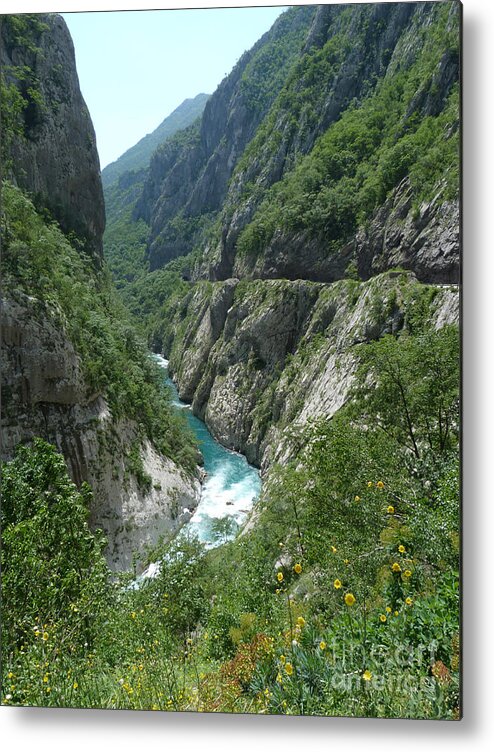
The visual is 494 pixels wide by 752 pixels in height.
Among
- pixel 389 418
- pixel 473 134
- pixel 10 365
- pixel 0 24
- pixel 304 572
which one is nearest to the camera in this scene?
pixel 473 134

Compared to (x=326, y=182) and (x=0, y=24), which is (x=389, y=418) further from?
(x=326, y=182)

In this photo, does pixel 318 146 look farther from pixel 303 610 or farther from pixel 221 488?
pixel 303 610

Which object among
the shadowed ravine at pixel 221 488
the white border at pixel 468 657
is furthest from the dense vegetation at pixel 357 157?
the shadowed ravine at pixel 221 488

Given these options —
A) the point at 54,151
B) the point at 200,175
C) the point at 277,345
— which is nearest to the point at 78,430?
the point at 54,151

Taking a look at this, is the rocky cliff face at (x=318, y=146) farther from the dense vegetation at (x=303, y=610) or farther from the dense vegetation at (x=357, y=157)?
the dense vegetation at (x=303, y=610)

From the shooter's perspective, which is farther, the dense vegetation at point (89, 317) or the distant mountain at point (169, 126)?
the dense vegetation at point (89, 317)

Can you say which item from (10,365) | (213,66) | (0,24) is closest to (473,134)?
(213,66)

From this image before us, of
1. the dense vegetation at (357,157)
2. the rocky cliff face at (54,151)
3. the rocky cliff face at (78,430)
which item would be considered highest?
the dense vegetation at (357,157)

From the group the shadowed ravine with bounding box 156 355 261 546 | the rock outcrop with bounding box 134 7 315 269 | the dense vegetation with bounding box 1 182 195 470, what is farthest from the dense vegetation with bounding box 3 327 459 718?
the rock outcrop with bounding box 134 7 315 269

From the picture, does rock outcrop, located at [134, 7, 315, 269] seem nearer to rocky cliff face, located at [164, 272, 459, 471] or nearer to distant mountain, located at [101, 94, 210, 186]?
rocky cliff face, located at [164, 272, 459, 471]
